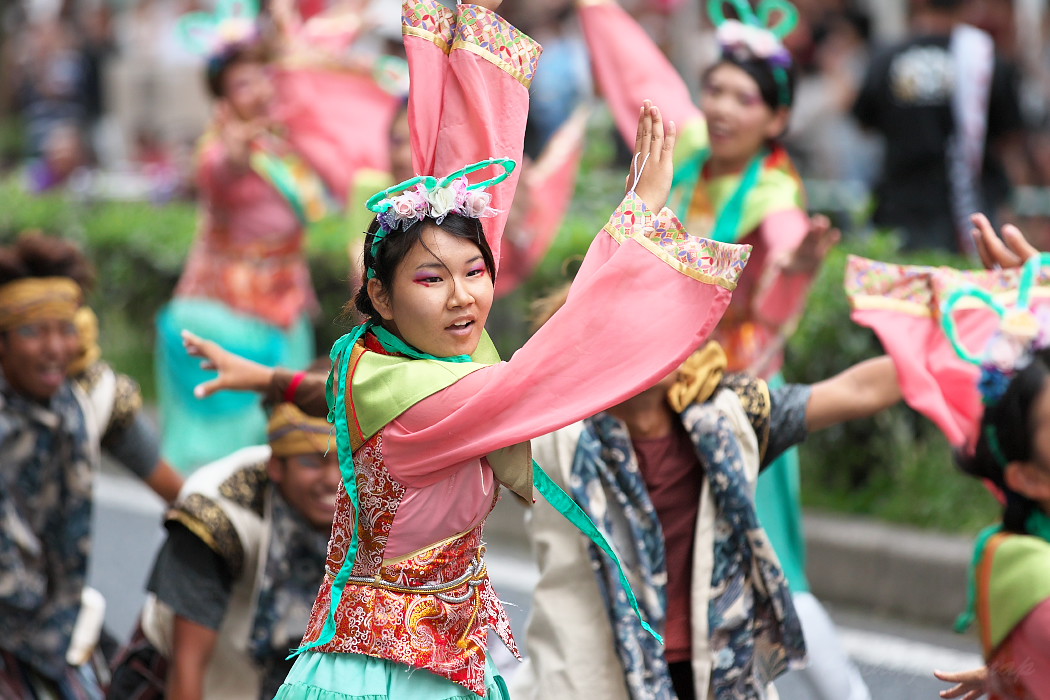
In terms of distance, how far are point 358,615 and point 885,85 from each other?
5.87 meters

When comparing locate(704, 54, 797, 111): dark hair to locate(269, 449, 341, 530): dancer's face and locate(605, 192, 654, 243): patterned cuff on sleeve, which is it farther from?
locate(605, 192, 654, 243): patterned cuff on sleeve

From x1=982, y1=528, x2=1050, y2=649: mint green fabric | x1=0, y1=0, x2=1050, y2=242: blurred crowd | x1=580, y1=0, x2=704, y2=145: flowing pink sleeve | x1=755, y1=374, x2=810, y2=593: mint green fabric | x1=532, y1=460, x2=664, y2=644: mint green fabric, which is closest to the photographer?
x1=532, y1=460, x2=664, y2=644: mint green fabric

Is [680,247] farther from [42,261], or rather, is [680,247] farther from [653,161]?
[42,261]

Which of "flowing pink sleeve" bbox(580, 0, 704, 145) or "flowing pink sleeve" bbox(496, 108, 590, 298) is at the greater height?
"flowing pink sleeve" bbox(580, 0, 704, 145)

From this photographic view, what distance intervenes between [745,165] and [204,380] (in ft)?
9.36

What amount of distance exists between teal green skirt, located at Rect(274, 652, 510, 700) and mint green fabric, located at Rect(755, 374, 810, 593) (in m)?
1.79

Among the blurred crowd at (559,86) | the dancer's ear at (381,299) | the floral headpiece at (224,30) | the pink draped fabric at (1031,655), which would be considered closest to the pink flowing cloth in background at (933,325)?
the pink draped fabric at (1031,655)

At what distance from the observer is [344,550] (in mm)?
2965

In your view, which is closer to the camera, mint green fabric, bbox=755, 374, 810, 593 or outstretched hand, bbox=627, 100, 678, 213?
outstretched hand, bbox=627, 100, 678, 213

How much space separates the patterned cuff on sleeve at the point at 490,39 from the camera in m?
3.08

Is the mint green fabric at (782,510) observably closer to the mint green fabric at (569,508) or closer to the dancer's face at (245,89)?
the mint green fabric at (569,508)

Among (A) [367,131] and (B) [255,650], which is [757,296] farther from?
(A) [367,131]

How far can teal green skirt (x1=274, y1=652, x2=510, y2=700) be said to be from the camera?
2.88 meters

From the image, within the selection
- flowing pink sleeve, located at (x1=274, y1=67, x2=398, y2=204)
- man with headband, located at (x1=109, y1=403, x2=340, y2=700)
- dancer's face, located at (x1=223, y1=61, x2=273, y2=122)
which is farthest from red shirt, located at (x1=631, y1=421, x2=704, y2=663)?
flowing pink sleeve, located at (x1=274, y1=67, x2=398, y2=204)
